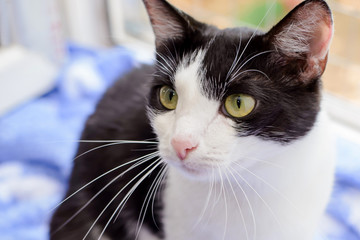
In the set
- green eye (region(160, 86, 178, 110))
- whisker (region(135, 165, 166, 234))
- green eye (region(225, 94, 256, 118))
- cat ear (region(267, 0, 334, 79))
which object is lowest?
whisker (region(135, 165, 166, 234))

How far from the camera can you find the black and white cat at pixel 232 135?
2.37ft

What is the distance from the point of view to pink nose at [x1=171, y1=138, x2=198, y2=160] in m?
0.70

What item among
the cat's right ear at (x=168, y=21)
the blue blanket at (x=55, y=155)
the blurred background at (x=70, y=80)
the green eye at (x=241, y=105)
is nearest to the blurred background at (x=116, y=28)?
the blurred background at (x=70, y=80)

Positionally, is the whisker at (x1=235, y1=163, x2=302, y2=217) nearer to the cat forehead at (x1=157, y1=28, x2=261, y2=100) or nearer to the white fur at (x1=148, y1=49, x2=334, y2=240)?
the white fur at (x1=148, y1=49, x2=334, y2=240)

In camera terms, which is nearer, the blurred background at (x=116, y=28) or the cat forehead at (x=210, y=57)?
the cat forehead at (x=210, y=57)

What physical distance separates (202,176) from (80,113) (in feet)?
3.34

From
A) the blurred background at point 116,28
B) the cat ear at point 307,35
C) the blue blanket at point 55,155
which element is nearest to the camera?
the cat ear at point 307,35

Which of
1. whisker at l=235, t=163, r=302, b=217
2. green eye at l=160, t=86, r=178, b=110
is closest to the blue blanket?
whisker at l=235, t=163, r=302, b=217

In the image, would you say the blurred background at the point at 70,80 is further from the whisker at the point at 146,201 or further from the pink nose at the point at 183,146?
the pink nose at the point at 183,146

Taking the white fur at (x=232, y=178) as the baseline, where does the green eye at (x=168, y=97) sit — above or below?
above

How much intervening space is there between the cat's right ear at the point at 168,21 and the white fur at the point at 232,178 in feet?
0.25

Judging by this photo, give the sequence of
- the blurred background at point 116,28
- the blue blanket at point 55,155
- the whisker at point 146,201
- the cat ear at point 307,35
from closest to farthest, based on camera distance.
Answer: the cat ear at point 307,35 < the whisker at point 146,201 < the blue blanket at point 55,155 < the blurred background at point 116,28

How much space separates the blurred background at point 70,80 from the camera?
4.32 feet

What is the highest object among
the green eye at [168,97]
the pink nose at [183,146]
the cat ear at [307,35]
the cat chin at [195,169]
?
the cat ear at [307,35]
